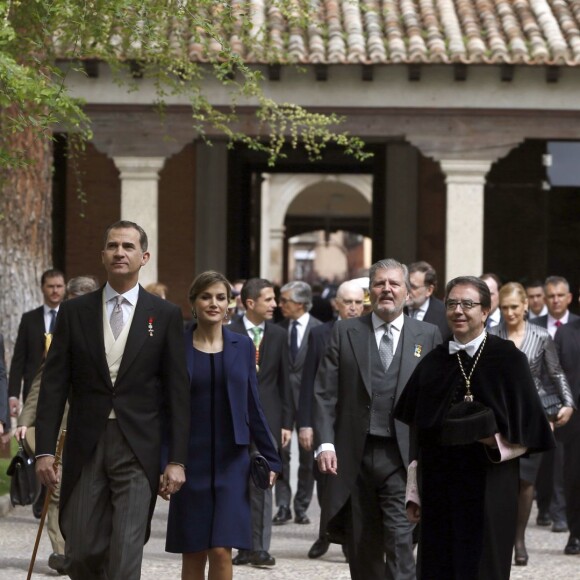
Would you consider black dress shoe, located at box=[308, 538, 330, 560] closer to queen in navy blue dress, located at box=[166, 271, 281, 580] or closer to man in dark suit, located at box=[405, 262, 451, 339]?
man in dark suit, located at box=[405, 262, 451, 339]

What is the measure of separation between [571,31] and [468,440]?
14.2 meters

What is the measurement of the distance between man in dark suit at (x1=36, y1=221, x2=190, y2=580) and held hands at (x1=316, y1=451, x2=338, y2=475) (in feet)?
3.77

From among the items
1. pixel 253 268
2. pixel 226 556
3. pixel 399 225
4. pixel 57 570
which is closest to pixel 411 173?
pixel 399 225

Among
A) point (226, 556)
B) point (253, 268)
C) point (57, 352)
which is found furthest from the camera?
point (253, 268)

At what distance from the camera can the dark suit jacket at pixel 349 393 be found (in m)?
7.50

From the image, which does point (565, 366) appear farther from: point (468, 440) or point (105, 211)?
point (105, 211)

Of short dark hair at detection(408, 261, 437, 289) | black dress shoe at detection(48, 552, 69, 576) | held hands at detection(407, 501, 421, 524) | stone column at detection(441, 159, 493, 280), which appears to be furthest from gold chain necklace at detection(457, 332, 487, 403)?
stone column at detection(441, 159, 493, 280)

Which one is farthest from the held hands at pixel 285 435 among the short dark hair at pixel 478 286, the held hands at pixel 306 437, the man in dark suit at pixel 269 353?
the short dark hair at pixel 478 286

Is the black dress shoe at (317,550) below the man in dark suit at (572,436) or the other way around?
below

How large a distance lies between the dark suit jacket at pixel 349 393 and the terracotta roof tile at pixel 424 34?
10.2 m

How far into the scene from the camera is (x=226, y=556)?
7.00 metres

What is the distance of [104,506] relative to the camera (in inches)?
254

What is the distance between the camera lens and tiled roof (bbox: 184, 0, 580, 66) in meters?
18.8

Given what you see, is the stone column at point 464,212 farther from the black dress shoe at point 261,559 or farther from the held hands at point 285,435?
the black dress shoe at point 261,559
